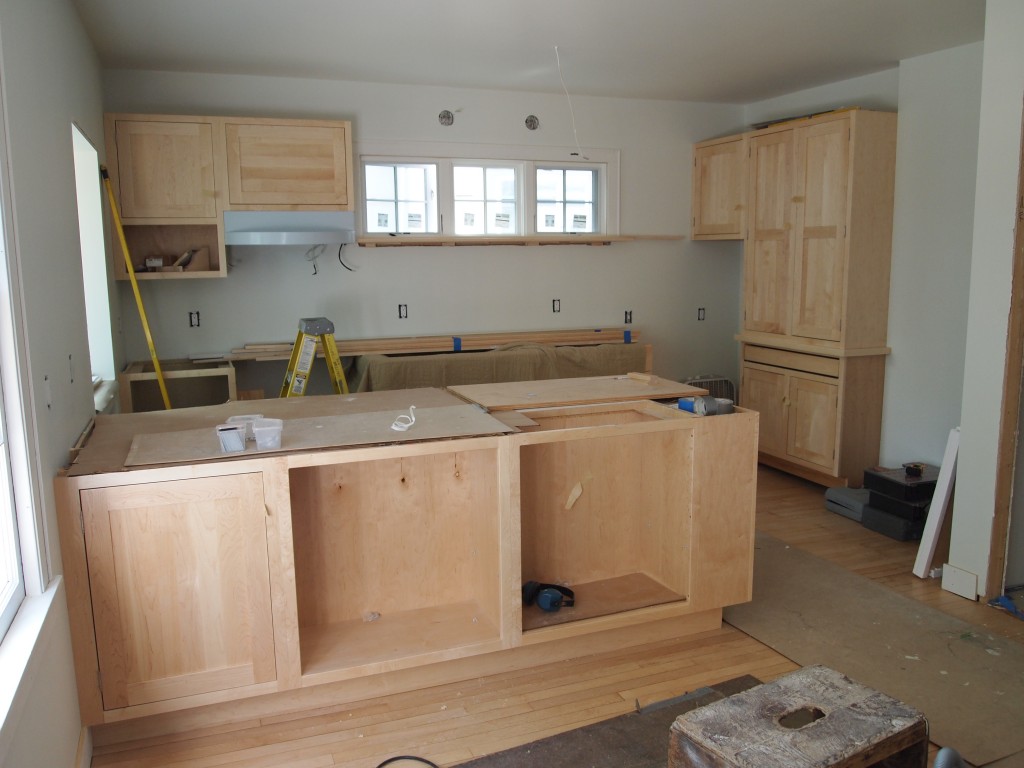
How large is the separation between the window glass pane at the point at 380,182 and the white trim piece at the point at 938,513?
143 inches

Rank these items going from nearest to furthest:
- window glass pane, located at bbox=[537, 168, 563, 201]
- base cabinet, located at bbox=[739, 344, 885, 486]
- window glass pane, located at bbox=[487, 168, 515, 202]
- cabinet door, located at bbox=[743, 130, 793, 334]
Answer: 1. base cabinet, located at bbox=[739, 344, 885, 486]
2. cabinet door, located at bbox=[743, 130, 793, 334]
3. window glass pane, located at bbox=[487, 168, 515, 202]
4. window glass pane, located at bbox=[537, 168, 563, 201]

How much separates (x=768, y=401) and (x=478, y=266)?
2166 mm

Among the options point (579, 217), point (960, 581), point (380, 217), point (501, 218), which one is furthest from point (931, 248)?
point (380, 217)

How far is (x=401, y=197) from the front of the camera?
17.8ft

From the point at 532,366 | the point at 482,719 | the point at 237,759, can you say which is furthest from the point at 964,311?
the point at 237,759

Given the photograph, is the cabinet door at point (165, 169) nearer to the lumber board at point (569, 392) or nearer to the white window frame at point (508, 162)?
the white window frame at point (508, 162)

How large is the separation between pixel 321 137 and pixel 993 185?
11.4 feet

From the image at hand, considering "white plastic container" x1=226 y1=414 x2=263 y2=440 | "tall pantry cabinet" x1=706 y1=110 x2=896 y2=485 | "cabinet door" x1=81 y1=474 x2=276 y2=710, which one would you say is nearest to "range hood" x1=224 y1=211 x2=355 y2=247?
"white plastic container" x1=226 y1=414 x2=263 y2=440

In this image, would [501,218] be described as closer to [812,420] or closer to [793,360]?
[793,360]

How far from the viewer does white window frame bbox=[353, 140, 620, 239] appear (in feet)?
17.3

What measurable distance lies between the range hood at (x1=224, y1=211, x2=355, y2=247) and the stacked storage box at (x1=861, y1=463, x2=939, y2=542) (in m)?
3.28

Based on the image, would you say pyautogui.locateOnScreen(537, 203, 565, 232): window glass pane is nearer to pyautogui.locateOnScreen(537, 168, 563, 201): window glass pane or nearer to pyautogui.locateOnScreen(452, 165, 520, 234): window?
pyautogui.locateOnScreen(537, 168, 563, 201): window glass pane

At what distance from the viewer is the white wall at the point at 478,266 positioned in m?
4.97

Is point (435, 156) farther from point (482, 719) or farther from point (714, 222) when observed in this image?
point (482, 719)
